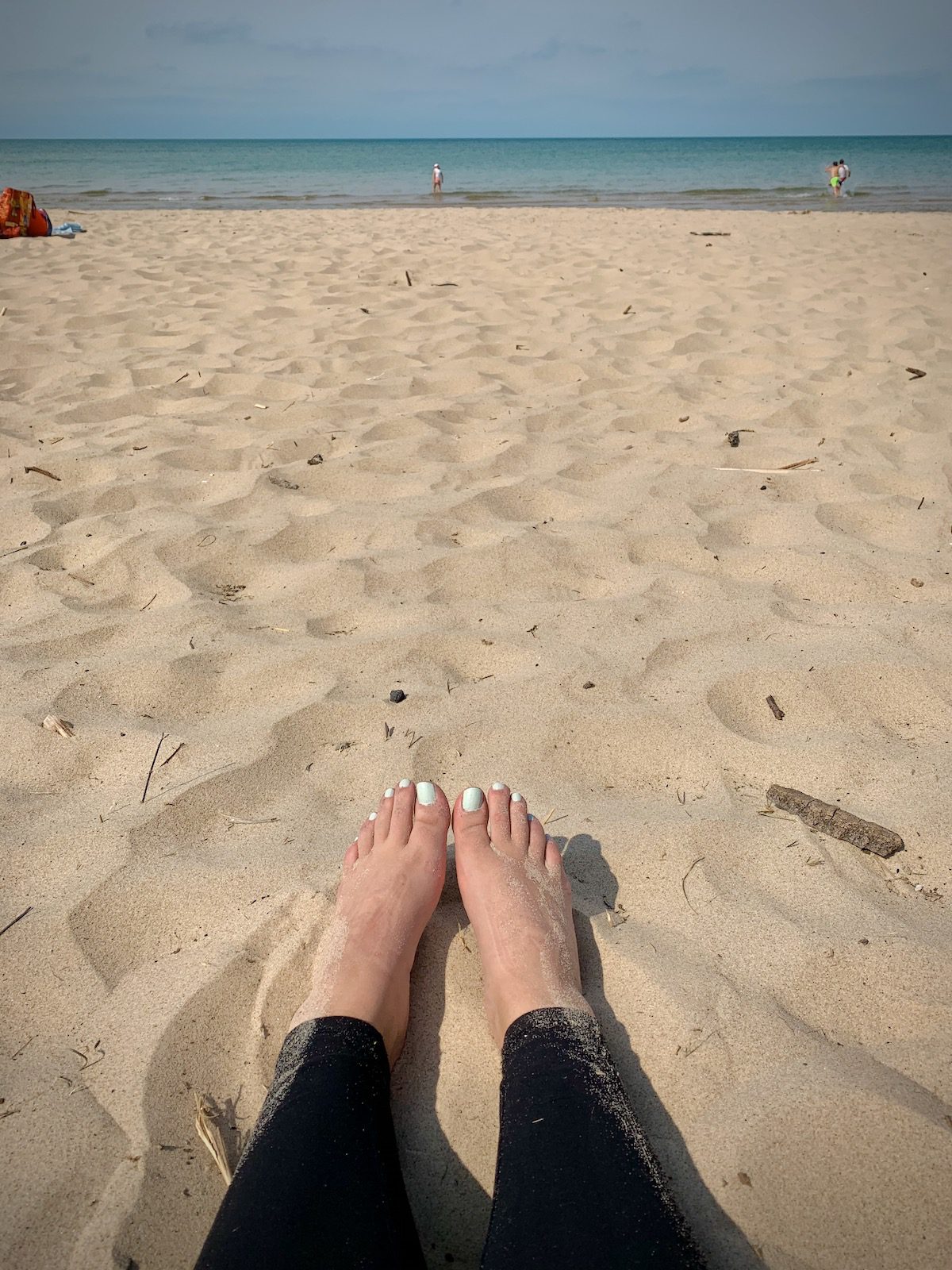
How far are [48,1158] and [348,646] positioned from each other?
1.01 meters

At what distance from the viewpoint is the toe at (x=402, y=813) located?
129 cm

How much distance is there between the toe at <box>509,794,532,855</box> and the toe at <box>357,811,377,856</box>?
226mm

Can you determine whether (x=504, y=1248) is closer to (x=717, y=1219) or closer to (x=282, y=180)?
(x=717, y=1219)

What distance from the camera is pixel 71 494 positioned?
7.72 ft

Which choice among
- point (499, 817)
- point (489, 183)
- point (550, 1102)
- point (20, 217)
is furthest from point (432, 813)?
point (489, 183)

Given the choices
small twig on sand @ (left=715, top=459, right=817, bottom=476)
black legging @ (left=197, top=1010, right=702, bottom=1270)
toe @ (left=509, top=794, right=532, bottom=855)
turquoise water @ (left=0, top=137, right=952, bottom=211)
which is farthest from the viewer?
turquoise water @ (left=0, top=137, right=952, bottom=211)

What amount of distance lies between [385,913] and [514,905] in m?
0.19

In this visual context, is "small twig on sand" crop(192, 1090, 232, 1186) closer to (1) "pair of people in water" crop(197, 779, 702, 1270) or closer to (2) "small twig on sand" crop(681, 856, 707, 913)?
(1) "pair of people in water" crop(197, 779, 702, 1270)

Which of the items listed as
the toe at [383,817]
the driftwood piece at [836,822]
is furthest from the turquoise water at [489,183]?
the toe at [383,817]

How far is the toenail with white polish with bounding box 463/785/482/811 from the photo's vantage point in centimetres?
136

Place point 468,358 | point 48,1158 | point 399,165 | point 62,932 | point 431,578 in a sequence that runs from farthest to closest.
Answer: point 399,165
point 468,358
point 431,578
point 62,932
point 48,1158

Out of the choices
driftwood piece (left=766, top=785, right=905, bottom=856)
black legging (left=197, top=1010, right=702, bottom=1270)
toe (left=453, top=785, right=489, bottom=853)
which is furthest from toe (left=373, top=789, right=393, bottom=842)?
driftwood piece (left=766, top=785, right=905, bottom=856)

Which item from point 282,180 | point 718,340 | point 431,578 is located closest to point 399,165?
point 282,180

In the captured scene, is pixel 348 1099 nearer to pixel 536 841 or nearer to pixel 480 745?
pixel 536 841
